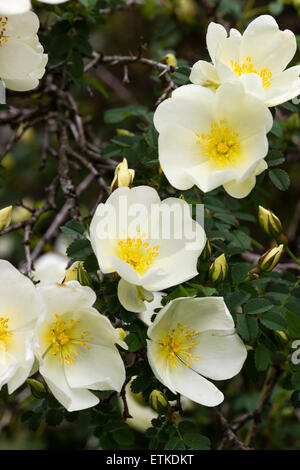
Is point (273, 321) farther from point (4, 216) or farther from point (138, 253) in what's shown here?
point (4, 216)

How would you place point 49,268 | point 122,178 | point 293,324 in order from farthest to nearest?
point 49,268, point 293,324, point 122,178

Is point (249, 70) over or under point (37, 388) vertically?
over

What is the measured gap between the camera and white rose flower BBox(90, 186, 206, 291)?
1246 millimetres

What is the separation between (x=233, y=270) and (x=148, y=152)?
14.9 inches

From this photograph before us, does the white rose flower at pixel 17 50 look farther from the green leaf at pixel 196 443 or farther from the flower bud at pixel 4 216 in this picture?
the green leaf at pixel 196 443

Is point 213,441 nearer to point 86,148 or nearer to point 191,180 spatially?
Result: point 86,148

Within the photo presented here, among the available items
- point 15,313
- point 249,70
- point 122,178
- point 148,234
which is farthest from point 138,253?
point 249,70

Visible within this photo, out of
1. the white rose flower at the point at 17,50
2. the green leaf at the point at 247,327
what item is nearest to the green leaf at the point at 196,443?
the green leaf at the point at 247,327

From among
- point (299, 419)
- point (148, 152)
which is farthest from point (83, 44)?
point (299, 419)

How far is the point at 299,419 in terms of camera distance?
2225 millimetres

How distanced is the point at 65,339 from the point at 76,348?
55 millimetres

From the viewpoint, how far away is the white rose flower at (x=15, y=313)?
3.94 feet

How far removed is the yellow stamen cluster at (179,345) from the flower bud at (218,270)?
118mm

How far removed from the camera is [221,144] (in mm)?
1379
